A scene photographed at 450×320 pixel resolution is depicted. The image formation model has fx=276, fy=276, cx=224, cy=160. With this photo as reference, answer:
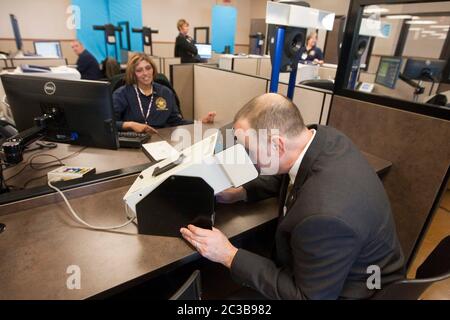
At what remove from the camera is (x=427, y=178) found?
4.45ft

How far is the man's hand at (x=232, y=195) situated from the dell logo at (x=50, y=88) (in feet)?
2.69

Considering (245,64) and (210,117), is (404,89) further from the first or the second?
(210,117)

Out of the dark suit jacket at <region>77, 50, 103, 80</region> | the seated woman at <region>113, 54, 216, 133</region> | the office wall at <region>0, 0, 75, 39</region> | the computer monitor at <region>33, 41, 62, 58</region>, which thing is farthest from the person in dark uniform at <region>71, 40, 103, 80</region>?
the office wall at <region>0, 0, 75, 39</region>

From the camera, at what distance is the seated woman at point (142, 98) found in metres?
2.01

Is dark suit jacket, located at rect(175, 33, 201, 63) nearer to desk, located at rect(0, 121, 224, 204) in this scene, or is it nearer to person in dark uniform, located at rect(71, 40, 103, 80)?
person in dark uniform, located at rect(71, 40, 103, 80)

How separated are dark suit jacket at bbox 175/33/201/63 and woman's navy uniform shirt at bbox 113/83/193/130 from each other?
8.93ft

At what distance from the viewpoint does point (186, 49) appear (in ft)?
15.2

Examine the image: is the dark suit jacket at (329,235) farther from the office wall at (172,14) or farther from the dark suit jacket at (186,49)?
the office wall at (172,14)

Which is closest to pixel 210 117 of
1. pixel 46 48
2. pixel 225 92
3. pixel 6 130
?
pixel 225 92

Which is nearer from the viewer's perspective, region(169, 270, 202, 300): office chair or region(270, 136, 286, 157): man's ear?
region(169, 270, 202, 300): office chair

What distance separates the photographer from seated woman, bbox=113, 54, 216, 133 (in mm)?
2008

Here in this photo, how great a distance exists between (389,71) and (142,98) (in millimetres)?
2342
